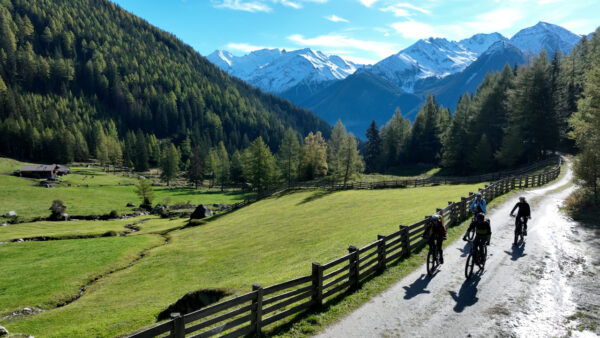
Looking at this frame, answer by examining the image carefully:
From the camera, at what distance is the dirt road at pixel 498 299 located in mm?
9930

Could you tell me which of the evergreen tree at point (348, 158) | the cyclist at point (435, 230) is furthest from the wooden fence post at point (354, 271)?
the evergreen tree at point (348, 158)

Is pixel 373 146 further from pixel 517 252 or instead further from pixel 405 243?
pixel 405 243

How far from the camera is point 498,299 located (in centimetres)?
1180

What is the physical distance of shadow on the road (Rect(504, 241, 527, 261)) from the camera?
16.2 meters

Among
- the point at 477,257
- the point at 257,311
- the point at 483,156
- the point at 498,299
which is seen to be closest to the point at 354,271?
the point at 257,311

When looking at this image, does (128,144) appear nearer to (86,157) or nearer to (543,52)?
(86,157)

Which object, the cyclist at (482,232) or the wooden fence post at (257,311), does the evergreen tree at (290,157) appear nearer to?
the cyclist at (482,232)

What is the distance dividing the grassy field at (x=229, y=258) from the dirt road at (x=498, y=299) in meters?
5.84

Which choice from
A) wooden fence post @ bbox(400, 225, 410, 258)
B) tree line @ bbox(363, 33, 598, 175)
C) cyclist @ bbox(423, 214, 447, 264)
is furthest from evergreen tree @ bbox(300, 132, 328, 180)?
cyclist @ bbox(423, 214, 447, 264)

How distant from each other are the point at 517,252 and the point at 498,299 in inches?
271

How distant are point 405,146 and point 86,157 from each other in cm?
13743

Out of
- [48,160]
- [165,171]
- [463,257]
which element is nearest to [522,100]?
[463,257]

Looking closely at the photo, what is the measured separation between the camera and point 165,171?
356ft

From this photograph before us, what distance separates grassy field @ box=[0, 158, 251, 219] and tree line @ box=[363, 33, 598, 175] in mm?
56692
